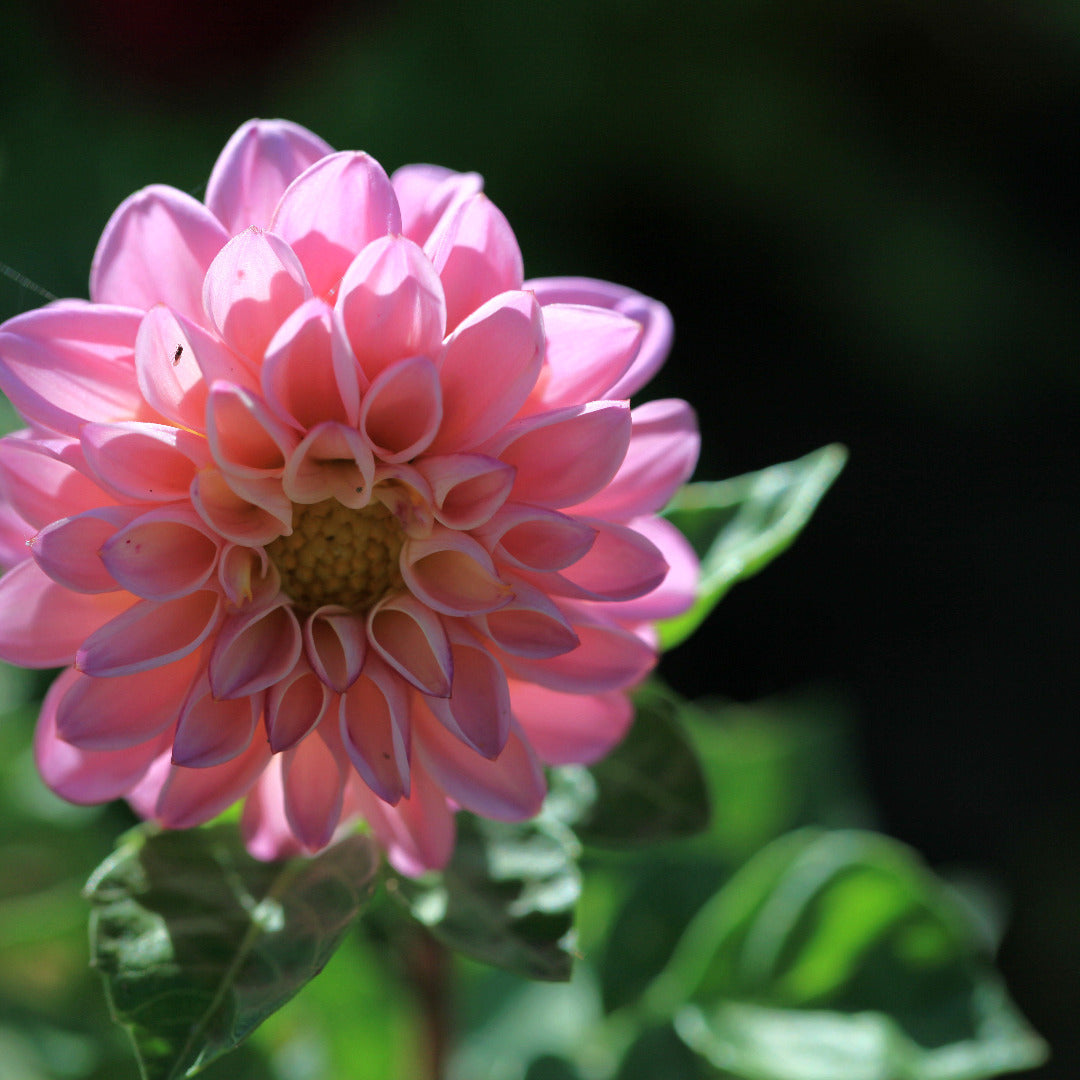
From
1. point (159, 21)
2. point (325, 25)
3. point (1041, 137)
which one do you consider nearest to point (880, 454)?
point (1041, 137)

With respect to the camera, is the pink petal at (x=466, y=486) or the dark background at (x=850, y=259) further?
the dark background at (x=850, y=259)

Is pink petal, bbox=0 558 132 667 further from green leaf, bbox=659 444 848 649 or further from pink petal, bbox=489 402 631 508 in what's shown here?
green leaf, bbox=659 444 848 649

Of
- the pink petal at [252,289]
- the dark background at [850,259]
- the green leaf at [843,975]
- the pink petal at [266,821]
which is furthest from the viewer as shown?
the dark background at [850,259]

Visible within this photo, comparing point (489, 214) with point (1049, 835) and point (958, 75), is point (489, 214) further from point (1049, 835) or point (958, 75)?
point (958, 75)

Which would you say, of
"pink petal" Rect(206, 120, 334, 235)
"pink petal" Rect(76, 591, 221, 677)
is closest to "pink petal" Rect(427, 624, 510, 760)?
"pink petal" Rect(76, 591, 221, 677)

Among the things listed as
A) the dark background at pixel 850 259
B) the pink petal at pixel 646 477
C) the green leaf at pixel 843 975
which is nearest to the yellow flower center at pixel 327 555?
the pink petal at pixel 646 477

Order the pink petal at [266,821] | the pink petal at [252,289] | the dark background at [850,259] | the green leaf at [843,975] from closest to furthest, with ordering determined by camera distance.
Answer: the pink petal at [252,289], the pink petal at [266,821], the green leaf at [843,975], the dark background at [850,259]

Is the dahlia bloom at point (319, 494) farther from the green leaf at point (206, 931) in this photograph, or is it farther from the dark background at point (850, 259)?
the dark background at point (850, 259)
